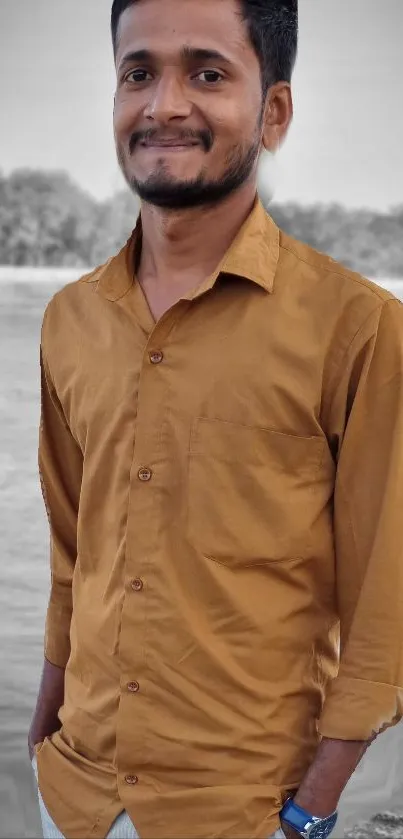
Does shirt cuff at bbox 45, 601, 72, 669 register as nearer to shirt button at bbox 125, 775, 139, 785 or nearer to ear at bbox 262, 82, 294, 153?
shirt button at bbox 125, 775, 139, 785

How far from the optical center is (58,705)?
1.44 metres

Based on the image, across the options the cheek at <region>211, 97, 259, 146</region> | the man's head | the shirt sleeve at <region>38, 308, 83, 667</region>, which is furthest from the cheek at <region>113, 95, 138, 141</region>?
the shirt sleeve at <region>38, 308, 83, 667</region>

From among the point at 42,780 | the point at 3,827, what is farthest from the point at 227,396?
the point at 3,827

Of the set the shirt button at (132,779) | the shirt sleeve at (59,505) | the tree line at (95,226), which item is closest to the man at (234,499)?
the shirt button at (132,779)

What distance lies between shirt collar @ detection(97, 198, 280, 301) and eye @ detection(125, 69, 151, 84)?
0.21 meters

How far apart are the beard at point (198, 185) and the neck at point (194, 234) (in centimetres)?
2

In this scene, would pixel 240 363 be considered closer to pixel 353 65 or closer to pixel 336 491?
pixel 336 491

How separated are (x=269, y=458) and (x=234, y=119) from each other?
0.41 meters

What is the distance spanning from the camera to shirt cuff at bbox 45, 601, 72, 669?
144 cm

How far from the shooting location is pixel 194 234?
3.97ft

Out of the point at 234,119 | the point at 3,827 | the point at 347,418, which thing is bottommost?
the point at 3,827

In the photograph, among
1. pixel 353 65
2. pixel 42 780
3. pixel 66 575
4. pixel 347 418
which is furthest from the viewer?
pixel 353 65

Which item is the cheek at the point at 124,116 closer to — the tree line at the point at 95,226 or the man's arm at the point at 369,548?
the man's arm at the point at 369,548

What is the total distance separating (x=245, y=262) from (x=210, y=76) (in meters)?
0.22
